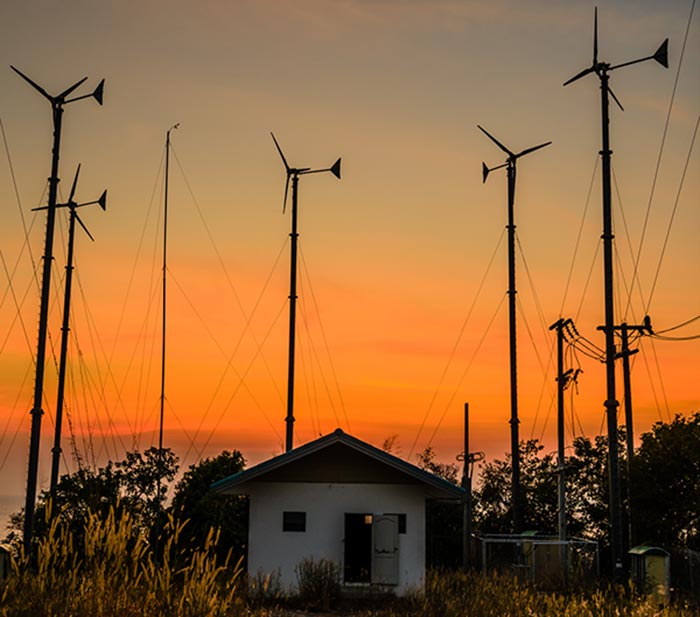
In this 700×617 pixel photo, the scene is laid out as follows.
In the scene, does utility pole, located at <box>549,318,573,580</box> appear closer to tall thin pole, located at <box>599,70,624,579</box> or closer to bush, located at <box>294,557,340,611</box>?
tall thin pole, located at <box>599,70,624,579</box>

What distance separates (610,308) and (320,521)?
37.6 ft

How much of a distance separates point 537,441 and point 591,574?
2382 centimetres

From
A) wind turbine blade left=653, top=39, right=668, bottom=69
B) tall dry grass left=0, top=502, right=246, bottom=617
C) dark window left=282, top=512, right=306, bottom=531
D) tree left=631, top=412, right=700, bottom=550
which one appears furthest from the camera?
tree left=631, top=412, right=700, bottom=550

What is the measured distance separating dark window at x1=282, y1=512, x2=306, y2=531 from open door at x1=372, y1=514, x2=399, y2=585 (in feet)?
6.27

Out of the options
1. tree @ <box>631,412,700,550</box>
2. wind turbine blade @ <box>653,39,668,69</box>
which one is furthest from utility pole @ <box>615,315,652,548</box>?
wind turbine blade @ <box>653,39,668,69</box>

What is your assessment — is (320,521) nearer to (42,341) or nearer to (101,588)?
(42,341)

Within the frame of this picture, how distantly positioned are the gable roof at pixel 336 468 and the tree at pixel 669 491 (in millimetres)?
14045

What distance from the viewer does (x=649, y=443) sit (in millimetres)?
42000

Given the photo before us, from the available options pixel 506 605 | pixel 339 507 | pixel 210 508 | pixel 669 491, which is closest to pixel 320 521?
pixel 339 507

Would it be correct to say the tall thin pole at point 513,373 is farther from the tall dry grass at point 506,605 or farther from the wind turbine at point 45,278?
the wind turbine at point 45,278

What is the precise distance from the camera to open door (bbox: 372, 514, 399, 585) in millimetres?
28547

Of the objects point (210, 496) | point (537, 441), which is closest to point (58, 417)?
point (210, 496)

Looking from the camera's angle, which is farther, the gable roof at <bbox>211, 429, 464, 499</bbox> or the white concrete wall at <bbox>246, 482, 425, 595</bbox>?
the gable roof at <bbox>211, 429, 464, 499</bbox>

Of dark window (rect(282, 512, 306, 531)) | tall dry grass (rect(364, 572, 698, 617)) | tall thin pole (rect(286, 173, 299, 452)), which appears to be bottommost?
tall dry grass (rect(364, 572, 698, 617))
